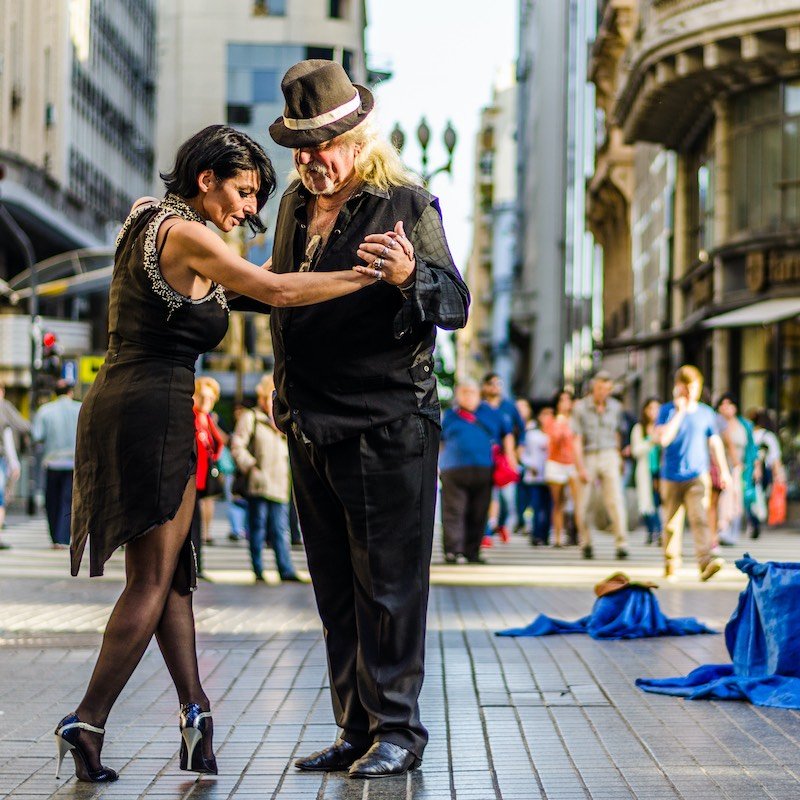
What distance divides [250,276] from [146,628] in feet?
3.77

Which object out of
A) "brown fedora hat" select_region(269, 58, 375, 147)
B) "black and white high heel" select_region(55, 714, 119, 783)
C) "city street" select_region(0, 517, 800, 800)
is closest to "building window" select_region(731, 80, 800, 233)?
"city street" select_region(0, 517, 800, 800)

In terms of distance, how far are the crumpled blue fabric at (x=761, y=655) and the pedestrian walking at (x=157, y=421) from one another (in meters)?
2.78

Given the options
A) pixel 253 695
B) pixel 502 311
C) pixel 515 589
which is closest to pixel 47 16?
pixel 515 589

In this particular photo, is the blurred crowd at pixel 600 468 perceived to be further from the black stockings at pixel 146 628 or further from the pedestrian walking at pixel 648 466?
the black stockings at pixel 146 628

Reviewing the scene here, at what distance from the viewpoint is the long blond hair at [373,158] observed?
5613 millimetres

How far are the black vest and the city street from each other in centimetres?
116

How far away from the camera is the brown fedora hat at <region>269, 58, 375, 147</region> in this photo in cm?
550

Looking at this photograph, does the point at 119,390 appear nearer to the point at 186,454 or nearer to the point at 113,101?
the point at 186,454

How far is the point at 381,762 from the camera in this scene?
5.55 metres

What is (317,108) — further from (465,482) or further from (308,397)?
(465,482)

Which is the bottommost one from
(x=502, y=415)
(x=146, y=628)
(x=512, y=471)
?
(x=146, y=628)

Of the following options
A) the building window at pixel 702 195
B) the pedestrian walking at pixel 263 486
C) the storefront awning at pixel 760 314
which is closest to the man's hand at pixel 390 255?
the pedestrian walking at pixel 263 486

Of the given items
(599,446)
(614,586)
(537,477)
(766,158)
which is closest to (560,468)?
(537,477)

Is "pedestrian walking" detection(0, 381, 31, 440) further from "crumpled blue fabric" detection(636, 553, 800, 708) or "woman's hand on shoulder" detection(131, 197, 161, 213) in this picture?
"woman's hand on shoulder" detection(131, 197, 161, 213)
